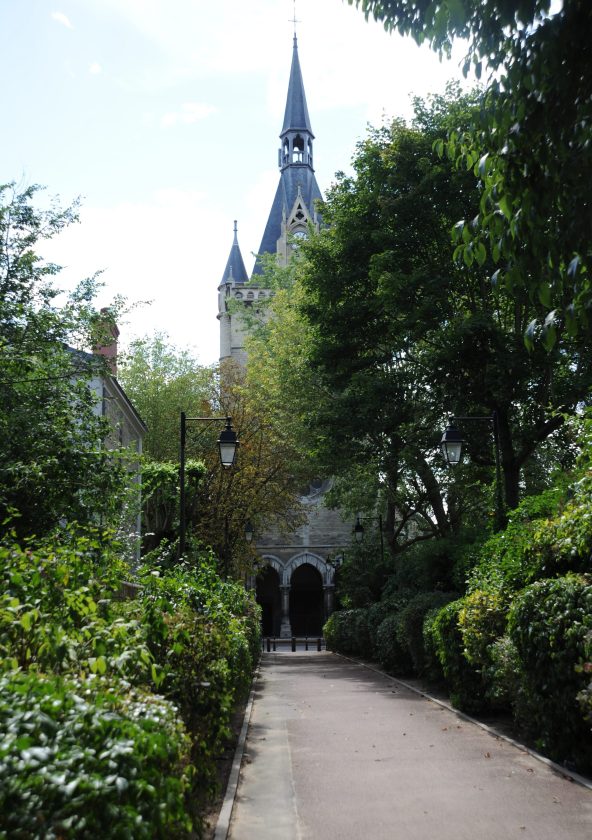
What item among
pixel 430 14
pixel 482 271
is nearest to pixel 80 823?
pixel 430 14

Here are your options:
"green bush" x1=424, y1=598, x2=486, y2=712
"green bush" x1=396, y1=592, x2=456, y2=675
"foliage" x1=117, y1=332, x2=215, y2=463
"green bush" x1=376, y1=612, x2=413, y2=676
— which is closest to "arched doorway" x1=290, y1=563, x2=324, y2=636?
"foliage" x1=117, y1=332, x2=215, y2=463

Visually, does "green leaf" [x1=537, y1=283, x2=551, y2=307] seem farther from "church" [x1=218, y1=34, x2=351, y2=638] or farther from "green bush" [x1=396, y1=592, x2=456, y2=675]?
"church" [x1=218, y1=34, x2=351, y2=638]

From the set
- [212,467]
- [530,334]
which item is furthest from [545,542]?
[212,467]

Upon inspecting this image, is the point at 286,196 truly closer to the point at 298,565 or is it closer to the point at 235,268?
the point at 235,268

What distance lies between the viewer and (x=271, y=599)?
60094 millimetres

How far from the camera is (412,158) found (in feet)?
78.3

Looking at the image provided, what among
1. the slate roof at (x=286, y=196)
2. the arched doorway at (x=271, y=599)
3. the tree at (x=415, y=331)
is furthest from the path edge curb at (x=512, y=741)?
the slate roof at (x=286, y=196)

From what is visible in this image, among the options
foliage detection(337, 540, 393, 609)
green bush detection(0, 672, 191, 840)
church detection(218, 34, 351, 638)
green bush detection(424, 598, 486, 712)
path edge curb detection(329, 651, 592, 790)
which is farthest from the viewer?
church detection(218, 34, 351, 638)

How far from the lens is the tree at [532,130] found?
4969 mm

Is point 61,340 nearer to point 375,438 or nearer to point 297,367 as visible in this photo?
point 375,438

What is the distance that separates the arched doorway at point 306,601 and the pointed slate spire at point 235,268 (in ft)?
89.8

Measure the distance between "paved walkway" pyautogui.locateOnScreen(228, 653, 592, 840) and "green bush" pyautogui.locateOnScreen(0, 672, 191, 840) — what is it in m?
3.59

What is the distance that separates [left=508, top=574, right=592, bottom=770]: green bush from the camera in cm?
825

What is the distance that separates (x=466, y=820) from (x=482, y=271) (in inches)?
716
